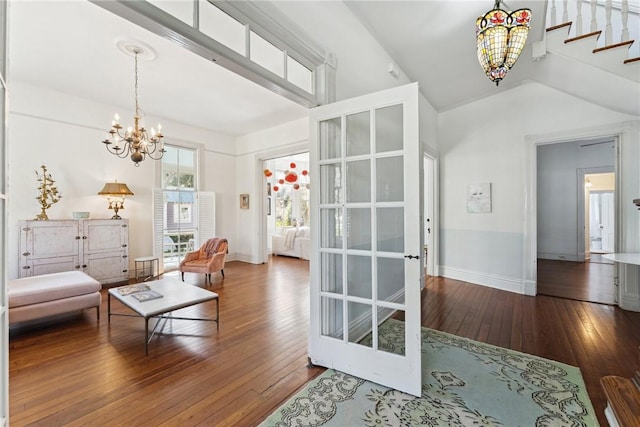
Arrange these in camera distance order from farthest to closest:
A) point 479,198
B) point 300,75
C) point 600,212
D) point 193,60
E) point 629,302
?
point 600,212 → point 479,198 → point 193,60 → point 629,302 → point 300,75

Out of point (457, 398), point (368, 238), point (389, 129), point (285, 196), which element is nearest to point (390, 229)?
point (368, 238)

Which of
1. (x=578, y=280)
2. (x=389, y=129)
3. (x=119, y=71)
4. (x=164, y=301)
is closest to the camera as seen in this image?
(x=389, y=129)

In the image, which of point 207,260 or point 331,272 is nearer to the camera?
point 331,272

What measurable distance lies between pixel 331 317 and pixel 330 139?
1.48 metres

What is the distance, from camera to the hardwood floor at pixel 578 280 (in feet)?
13.2

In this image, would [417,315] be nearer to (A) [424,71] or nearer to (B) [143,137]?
(A) [424,71]

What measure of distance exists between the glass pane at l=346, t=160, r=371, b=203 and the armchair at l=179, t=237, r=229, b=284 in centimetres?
357

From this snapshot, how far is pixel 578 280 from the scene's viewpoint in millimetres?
4832

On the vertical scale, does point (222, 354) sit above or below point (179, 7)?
below

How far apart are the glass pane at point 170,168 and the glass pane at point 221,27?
4.77 metres

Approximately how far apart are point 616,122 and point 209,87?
18.7 ft

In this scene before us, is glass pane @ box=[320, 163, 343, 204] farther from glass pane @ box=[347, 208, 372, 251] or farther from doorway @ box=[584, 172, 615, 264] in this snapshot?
doorway @ box=[584, 172, 615, 264]

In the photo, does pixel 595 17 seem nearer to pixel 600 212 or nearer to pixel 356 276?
pixel 356 276

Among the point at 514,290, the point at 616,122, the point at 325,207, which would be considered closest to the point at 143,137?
the point at 325,207
